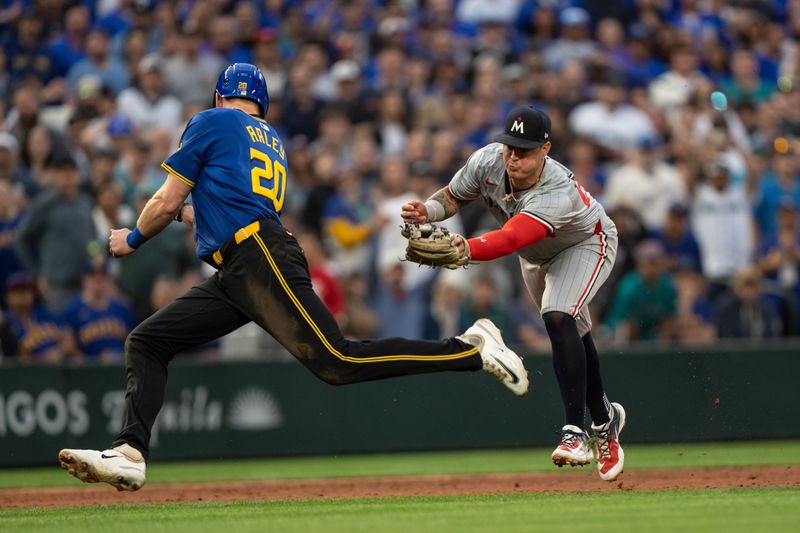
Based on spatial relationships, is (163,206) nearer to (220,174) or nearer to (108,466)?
(220,174)

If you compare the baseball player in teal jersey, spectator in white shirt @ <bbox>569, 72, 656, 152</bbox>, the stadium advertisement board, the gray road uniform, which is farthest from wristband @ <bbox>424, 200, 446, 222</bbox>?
spectator in white shirt @ <bbox>569, 72, 656, 152</bbox>

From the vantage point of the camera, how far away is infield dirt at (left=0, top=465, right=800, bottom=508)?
9562 millimetres

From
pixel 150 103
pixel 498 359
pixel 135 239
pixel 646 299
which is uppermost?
pixel 135 239

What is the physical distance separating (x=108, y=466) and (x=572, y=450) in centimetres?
295

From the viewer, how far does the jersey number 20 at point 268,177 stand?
845 cm

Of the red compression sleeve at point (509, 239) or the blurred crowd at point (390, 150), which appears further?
the blurred crowd at point (390, 150)

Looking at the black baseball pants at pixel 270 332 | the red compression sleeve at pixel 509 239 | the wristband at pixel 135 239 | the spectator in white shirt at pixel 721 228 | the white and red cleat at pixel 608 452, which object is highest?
the wristband at pixel 135 239

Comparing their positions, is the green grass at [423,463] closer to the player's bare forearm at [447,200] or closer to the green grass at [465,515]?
the green grass at [465,515]

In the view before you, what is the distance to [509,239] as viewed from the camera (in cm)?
855

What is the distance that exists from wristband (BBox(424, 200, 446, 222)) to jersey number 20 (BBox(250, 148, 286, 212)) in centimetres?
106

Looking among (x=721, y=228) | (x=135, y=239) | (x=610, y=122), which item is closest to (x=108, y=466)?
(x=135, y=239)

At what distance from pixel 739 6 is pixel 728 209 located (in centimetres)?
605

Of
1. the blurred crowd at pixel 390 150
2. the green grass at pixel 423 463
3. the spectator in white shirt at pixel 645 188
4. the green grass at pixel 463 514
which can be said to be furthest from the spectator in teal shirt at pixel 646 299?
the green grass at pixel 463 514

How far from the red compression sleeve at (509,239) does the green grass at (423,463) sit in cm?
343
